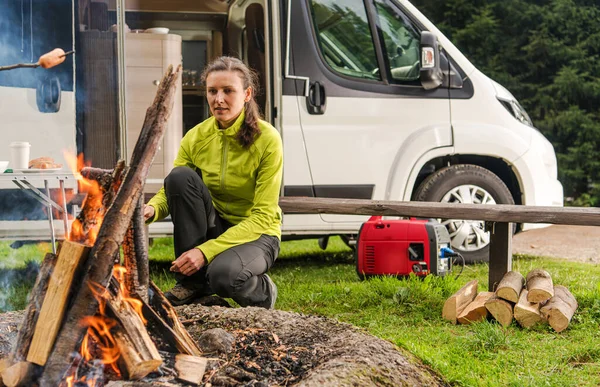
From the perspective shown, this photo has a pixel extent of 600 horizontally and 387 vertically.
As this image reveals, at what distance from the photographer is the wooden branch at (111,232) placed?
214cm

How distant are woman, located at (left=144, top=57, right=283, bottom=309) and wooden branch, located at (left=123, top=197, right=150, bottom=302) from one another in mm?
831

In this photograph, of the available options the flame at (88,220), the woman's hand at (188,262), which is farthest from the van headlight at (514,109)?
the flame at (88,220)

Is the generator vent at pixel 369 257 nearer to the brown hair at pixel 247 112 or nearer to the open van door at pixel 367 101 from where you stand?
the open van door at pixel 367 101

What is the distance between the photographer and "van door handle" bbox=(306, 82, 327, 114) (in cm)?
550

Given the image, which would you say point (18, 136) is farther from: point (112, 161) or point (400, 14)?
point (400, 14)

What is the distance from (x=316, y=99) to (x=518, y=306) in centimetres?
225

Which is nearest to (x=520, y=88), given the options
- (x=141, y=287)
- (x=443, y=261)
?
(x=443, y=261)

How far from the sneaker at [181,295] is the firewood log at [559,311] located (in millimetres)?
1726

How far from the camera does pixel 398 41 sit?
5703 mm

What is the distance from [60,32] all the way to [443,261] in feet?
9.39

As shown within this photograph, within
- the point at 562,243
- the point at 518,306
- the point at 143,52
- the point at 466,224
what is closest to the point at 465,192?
the point at 466,224

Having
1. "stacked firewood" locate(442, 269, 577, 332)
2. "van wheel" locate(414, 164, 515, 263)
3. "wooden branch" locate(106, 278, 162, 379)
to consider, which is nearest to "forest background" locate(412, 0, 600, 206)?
"van wheel" locate(414, 164, 515, 263)

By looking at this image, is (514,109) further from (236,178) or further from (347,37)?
(236,178)

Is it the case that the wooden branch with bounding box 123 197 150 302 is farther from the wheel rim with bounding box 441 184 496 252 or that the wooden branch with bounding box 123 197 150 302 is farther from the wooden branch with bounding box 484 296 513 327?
the wheel rim with bounding box 441 184 496 252
